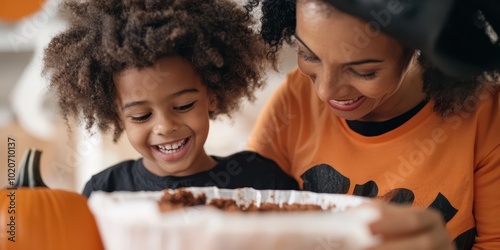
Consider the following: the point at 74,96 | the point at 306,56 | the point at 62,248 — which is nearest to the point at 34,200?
the point at 62,248

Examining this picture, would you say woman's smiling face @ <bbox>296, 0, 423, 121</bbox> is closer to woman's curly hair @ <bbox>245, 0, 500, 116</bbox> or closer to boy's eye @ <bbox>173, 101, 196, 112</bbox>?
woman's curly hair @ <bbox>245, 0, 500, 116</bbox>

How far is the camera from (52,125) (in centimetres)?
156

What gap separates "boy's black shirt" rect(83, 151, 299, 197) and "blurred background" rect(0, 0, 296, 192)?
5.5 inches

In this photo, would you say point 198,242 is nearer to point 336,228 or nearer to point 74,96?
point 336,228

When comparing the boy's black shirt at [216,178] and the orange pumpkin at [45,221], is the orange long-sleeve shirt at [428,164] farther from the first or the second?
the orange pumpkin at [45,221]

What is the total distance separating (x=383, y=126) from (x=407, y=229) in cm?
45

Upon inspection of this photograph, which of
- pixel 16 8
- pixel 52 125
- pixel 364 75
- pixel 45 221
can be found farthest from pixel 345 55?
pixel 52 125

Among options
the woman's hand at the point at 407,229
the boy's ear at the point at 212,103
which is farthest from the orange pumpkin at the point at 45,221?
the woman's hand at the point at 407,229

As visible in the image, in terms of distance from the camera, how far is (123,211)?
516mm

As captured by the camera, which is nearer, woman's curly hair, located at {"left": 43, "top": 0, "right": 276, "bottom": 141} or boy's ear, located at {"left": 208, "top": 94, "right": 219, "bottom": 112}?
woman's curly hair, located at {"left": 43, "top": 0, "right": 276, "bottom": 141}

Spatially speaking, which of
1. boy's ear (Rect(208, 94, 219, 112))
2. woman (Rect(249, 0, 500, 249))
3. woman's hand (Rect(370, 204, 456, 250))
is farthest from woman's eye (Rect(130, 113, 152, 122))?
woman's hand (Rect(370, 204, 456, 250))

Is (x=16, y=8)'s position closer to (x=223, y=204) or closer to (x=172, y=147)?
(x=172, y=147)

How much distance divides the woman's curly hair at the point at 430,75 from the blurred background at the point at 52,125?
0.14 meters

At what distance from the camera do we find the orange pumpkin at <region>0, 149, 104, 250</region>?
71 centimetres
